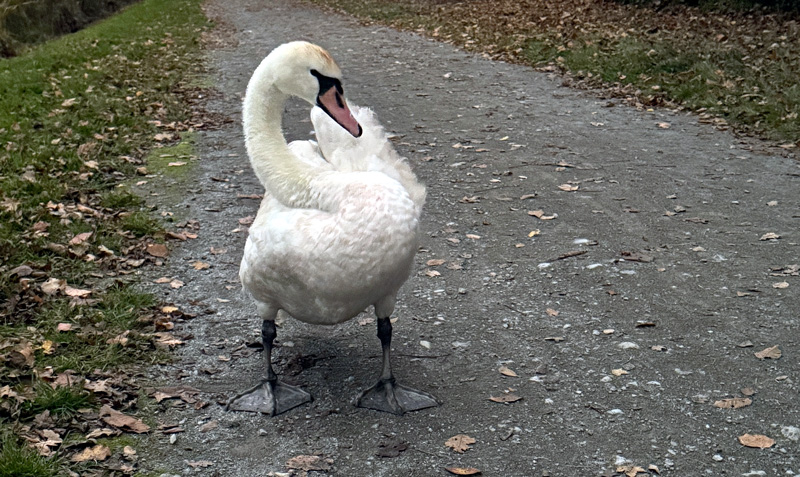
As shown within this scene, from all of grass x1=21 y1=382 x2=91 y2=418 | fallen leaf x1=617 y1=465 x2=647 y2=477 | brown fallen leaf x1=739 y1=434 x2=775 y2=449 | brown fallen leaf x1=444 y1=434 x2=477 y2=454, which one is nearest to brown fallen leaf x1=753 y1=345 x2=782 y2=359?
brown fallen leaf x1=739 y1=434 x2=775 y2=449

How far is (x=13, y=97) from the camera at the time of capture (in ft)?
34.1

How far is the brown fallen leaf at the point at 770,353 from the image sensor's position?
15.1 ft

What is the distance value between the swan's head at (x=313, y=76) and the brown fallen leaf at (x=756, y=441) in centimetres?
234

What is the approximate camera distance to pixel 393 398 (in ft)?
13.8

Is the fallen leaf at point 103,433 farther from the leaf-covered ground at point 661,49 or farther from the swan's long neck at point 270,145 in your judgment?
the leaf-covered ground at point 661,49

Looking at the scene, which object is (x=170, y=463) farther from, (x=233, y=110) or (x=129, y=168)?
(x=233, y=110)

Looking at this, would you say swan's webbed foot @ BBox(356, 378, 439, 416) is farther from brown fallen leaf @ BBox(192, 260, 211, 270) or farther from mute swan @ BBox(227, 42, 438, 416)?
brown fallen leaf @ BBox(192, 260, 211, 270)

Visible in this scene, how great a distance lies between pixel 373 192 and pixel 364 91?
8.65 m

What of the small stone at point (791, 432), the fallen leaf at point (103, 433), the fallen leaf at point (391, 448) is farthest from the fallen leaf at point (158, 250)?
the small stone at point (791, 432)

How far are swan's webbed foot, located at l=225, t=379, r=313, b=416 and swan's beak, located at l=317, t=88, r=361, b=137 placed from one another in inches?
55.1

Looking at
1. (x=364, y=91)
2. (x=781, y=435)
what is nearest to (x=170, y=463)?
(x=781, y=435)

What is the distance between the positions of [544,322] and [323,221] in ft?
6.46

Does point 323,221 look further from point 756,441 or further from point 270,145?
point 756,441

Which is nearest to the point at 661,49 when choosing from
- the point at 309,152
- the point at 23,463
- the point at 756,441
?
the point at 309,152
